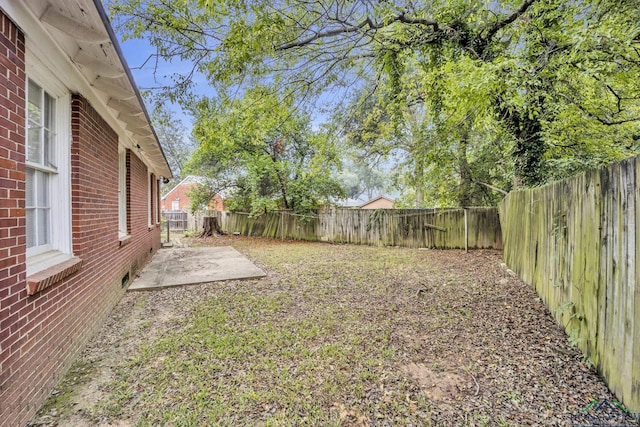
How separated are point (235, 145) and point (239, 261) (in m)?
7.30

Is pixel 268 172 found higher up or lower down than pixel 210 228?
higher up

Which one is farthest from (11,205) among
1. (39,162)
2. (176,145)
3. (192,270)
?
(176,145)

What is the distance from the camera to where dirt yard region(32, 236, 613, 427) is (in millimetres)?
2090

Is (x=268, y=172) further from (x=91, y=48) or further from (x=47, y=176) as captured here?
(x=91, y=48)

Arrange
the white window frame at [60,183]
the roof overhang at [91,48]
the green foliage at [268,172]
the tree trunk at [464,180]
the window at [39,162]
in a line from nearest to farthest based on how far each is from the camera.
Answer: the roof overhang at [91,48] → the window at [39,162] → the white window frame at [60,183] → the tree trunk at [464,180] → the green foliage at [268,172]

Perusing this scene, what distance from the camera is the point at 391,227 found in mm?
10703

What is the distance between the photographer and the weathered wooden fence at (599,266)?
1968 mm

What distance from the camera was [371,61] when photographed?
575 cm

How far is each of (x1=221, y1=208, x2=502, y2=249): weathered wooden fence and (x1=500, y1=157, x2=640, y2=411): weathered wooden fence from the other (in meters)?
5.48

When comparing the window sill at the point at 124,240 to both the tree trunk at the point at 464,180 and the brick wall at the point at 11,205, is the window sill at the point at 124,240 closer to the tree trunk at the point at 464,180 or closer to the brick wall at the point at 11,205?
the brick wall at the point at 11,205

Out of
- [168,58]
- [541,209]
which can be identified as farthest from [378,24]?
[541,209]

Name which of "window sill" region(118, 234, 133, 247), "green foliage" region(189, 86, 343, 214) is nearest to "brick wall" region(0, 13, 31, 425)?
"window sill" region(118, 234, 133, 247)

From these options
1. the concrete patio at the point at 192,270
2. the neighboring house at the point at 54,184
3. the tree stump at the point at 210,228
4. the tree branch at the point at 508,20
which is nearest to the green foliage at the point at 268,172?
the tree stump at the point at 210,228

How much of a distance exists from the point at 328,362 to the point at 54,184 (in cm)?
305
